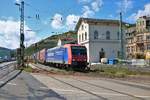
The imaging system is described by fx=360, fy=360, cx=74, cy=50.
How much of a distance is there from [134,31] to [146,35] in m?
13.3

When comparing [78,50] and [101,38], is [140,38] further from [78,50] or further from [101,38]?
[78,50]

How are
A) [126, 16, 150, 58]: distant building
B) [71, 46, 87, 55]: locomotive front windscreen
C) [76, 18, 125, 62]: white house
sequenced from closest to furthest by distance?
[71, 46, 87, 55]: locomotive front windscreen → [76, 18, 125, 62]: white house → [126, 16, 150, 58]: distant building

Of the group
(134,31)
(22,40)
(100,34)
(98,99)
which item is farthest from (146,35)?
(98,99)

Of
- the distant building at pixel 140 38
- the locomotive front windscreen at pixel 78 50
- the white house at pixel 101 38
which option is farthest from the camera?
the distant building at pixel 140 38

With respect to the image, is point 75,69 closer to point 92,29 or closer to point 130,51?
point 92,29

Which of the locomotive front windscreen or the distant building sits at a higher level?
the distant building

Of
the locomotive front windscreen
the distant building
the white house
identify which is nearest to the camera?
the locomotive front windscreen

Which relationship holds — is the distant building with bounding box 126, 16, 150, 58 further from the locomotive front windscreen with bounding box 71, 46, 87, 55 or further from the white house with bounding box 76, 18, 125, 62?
the locomotive front windscreen with bounding box 71, 46, 87, 55

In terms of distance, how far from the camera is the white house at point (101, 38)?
8269cm

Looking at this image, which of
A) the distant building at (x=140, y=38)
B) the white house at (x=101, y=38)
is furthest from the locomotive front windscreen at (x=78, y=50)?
the distant building at (x=140, y=38)

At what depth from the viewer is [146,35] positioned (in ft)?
362

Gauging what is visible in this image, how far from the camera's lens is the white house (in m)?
82.7

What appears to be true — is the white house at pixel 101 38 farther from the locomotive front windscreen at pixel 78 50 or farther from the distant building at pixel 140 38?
the locomotive front windscreen at pixel 78 50

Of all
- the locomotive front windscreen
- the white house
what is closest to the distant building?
the white house
